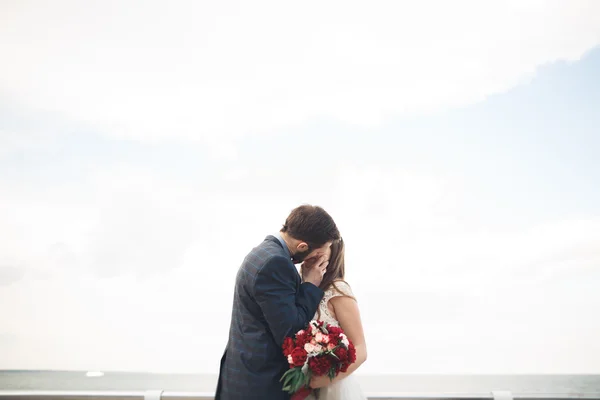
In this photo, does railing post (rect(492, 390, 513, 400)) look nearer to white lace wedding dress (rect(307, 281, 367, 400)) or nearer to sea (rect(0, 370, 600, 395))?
white lace wedding dress (rect(307, 281, 367, 400))

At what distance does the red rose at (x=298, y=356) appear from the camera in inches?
79.3

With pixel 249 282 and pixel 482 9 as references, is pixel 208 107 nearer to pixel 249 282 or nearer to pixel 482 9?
pixel 482 9

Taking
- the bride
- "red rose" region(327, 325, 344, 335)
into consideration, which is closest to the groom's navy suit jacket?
"red rose" region(327, 325, 344, 335)

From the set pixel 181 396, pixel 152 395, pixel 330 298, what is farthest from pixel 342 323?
pixel 152 395

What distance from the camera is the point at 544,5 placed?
6.61 m

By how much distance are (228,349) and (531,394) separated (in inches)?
91.3

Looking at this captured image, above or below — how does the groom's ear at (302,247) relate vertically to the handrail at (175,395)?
above

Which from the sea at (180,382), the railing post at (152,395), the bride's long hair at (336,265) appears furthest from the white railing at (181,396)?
the sea at (180,382)

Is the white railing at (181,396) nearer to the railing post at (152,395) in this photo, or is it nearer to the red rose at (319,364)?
the railing post at (152,395)

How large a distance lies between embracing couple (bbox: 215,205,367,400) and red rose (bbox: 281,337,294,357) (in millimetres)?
35

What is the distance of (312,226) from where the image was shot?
227 centimetres

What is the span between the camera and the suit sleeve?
2.11m

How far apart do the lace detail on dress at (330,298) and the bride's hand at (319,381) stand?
0.27 m

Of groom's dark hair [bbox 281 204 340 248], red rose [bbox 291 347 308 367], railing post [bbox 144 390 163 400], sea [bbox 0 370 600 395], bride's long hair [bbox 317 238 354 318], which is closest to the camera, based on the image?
red rose [bbox 291 347 308 367]
